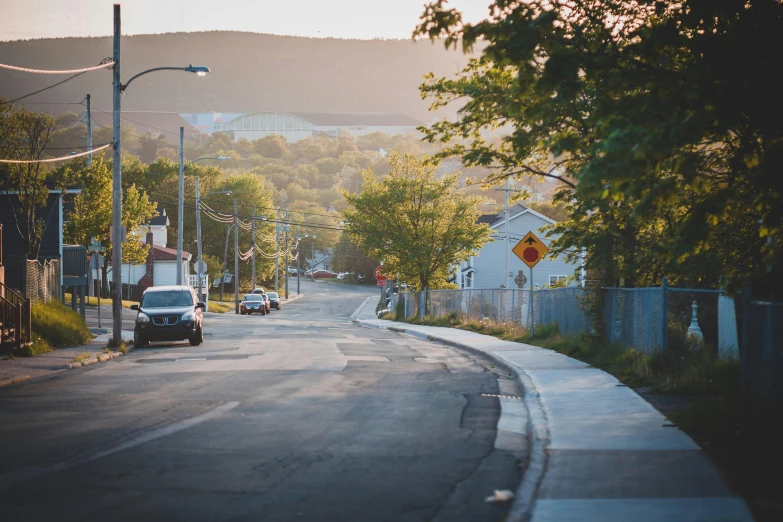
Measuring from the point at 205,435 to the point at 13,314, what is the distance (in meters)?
13.3

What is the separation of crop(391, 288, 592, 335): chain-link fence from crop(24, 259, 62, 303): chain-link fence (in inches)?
569

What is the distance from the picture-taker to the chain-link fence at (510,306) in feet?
82.4

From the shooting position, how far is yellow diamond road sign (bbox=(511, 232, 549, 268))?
84.1 ft

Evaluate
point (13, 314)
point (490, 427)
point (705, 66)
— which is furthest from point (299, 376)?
point (705, 66)

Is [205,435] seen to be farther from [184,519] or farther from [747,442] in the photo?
[747,442]

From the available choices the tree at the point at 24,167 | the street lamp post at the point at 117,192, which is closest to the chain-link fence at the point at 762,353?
the street lamp post at the point at 117,192

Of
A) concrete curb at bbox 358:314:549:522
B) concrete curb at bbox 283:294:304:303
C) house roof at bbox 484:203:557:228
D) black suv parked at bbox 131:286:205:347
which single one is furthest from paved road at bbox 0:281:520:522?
concrete curb at bbox 283:294:304:303

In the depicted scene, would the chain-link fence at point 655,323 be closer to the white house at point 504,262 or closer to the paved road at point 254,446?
the paved road at point 254,446

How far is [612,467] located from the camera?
8.50 meters

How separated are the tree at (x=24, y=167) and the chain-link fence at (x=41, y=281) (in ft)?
18.5

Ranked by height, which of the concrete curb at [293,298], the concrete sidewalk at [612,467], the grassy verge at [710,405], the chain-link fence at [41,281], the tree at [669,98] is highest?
the tree at [669,98]

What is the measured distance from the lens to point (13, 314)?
2173cm

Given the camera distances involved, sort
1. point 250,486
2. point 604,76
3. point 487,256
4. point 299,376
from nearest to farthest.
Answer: point 250,486 → point 604,76 → point 299,376 → point 487,256

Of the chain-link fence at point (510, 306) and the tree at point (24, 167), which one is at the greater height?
the tree at point (24, 167)
